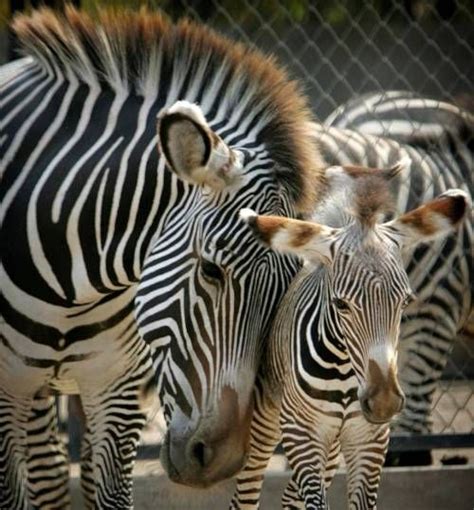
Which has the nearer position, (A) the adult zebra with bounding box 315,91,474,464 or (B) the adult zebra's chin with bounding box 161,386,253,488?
(B) the adult zebra's chin with bounding box 161,386,253,488

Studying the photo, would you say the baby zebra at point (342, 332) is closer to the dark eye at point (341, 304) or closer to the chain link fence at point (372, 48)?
the dark eye at point (341, 304)

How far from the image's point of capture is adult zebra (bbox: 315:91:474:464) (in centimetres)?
728

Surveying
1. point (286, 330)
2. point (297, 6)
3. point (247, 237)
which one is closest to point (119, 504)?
point (286, 330)

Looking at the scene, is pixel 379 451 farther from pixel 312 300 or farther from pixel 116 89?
pixel 116 89

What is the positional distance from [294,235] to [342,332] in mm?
423

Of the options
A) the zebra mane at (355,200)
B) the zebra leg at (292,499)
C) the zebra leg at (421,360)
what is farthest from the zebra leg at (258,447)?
the zebra leg at (421,360)

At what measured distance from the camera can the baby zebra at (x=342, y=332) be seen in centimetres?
474

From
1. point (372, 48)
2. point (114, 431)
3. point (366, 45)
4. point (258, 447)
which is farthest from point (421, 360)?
point (372, 48)

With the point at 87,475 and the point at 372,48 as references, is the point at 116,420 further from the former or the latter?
the point at 372,48

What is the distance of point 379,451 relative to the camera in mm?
5227

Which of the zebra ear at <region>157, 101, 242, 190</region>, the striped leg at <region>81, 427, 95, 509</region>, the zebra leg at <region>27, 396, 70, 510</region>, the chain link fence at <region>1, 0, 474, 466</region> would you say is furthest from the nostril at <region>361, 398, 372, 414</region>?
the chain link fence at <region>1, 0, 474, 466</region>

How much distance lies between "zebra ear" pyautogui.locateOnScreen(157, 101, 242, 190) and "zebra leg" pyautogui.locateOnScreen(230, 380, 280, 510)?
94 centimetres

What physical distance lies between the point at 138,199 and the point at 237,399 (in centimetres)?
83

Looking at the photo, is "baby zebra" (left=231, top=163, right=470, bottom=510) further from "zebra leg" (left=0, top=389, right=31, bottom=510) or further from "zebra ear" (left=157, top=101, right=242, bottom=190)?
"zebra leg" (left=0, top=389, right=31, bottom=510)
